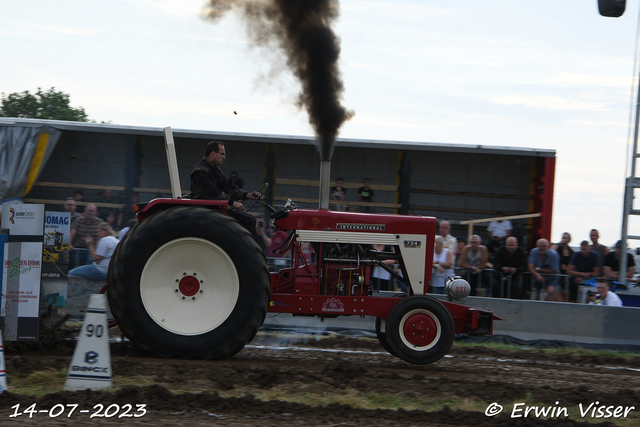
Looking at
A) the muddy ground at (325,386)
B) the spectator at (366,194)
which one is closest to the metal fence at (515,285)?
the muddy ground at (325,386)

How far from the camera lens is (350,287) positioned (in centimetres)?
603

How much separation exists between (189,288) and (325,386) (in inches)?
61.5

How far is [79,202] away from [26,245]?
5.22 m

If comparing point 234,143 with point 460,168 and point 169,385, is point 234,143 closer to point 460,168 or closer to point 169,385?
point 460,168

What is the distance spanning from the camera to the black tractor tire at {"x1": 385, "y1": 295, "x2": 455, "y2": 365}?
18.7 ft

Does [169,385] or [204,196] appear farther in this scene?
[204,196]

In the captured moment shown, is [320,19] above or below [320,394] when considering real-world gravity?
above

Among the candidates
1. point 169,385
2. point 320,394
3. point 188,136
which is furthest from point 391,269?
point 188,136

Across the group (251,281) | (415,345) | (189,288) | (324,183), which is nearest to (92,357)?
(189,288)

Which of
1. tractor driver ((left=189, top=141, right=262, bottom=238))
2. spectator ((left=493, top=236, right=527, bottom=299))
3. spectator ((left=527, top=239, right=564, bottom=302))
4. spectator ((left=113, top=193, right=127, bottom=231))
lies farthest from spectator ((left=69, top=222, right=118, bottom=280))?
spectator ((left=527, top=239, right=564, bottom=302))

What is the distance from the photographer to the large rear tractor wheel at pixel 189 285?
550cm

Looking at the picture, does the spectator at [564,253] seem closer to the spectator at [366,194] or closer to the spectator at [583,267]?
the spectator at [583,267]

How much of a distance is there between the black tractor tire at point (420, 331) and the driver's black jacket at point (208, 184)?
5.83ft

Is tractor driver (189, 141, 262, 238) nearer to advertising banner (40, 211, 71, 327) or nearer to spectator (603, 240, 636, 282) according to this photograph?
advertising banner (40, 211, 71, 327)
